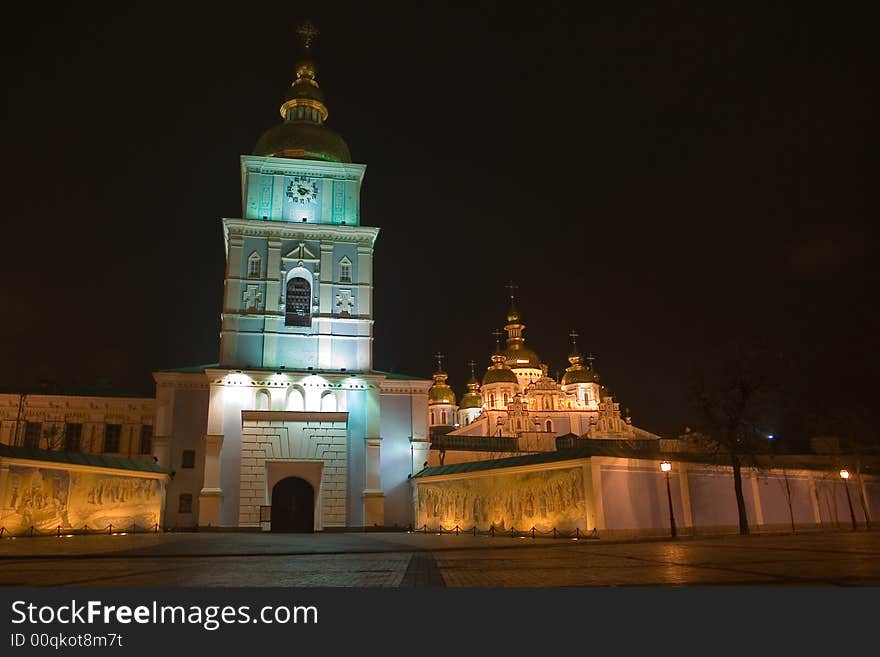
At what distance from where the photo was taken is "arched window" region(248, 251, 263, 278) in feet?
119

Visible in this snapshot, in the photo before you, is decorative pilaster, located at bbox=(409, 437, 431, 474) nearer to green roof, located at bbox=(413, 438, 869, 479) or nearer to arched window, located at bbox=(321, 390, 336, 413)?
green roof, located at bbox=(413, 438, 869, 479)

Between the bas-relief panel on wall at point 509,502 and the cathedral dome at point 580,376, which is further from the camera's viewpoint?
the cathedral dome at point 580,376

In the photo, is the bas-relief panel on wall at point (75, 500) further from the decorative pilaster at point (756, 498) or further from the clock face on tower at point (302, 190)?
the decorative pilaster at point (756, 498)

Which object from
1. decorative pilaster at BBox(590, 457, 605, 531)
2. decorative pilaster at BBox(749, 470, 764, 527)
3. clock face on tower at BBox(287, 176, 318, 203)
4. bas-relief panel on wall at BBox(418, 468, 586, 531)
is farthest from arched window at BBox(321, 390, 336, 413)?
decorative pilaster at BBox(749, 470, 764, 527)

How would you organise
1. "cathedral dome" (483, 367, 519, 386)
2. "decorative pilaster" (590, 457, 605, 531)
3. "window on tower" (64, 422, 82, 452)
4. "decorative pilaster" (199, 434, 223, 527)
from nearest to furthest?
1. "decorative pilaster" (590, 457, 605, 531)
2. "decorative pilaster" (199, 434, 223, 527)
3. "window on tower" (64, 422, 82, 452)
4. "cathedral dome" (483, 367, 519, 386)

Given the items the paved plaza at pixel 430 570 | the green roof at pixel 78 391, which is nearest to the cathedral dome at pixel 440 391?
the green roof at pixel 78 391

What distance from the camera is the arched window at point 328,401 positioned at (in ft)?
112

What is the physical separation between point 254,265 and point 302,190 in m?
5.35

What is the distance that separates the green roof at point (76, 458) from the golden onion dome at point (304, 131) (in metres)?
19.0

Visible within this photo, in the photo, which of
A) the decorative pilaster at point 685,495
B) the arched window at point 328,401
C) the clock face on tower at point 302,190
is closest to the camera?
the decorative pilaster at point 685,495

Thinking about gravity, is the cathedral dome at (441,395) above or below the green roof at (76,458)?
above

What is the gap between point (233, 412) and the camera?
3297 centimetres

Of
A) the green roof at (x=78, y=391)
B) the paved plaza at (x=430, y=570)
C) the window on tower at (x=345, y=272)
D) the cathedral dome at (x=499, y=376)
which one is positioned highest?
the cathedral dome at (x=499, y=376)

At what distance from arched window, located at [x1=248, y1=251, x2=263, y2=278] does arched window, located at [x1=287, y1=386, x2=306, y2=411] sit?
6.90 m
